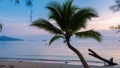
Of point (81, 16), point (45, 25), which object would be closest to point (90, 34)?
point (81, 16)

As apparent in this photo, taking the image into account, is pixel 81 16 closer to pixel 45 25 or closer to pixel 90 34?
pixel 90 34

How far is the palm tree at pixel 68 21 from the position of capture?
60.5 ft

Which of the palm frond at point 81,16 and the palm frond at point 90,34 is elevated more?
the palm frond at point 81,16

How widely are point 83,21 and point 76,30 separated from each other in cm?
70

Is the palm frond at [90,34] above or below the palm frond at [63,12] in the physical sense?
below

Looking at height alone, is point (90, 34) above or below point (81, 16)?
below

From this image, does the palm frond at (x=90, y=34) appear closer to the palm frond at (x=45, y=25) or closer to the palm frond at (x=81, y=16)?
the palm frond at (x=81, y=16)

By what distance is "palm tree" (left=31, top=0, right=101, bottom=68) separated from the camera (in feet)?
60.5

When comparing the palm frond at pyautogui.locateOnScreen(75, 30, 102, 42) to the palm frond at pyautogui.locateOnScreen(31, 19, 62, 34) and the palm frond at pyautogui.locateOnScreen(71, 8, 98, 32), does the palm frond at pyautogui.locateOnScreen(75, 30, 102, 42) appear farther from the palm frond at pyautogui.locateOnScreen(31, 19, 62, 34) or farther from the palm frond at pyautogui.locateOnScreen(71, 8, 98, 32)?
the palm frond at pyautogui.locateOnScreen(31, 19, 62, 34)

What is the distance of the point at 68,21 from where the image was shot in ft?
60.9

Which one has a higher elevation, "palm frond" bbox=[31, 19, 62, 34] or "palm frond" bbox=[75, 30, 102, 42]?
"palm frond" bbox=[31, 19, 62, 34]

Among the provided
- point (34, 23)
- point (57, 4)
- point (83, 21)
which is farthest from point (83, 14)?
point (34, 23)

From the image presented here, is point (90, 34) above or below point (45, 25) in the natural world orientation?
below

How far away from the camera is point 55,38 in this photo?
1916cm
